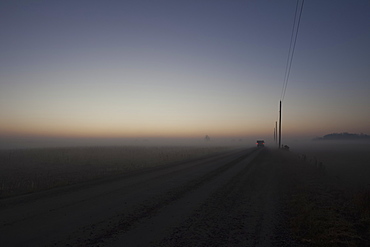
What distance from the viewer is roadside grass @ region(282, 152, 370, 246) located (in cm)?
513

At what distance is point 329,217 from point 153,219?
16.9ft

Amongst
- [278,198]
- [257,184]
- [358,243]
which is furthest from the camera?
[257,184]

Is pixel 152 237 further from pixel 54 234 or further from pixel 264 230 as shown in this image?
pixel 264 230

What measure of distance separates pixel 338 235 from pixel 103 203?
691 cm

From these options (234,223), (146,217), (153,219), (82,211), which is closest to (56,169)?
(82,211)

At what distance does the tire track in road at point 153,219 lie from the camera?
4918 millimetres

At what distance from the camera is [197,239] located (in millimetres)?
4969

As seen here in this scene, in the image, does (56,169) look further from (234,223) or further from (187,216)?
(234,223)

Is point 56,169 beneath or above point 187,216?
beneath

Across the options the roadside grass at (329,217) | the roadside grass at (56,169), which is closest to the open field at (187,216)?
the roadside grass at (329,217)

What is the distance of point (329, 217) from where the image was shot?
6629 mm

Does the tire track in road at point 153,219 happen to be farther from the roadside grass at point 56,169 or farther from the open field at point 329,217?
the roadside grass at point 56,169

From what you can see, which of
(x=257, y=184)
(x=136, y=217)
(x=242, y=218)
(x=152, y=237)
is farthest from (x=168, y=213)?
(x=257, y=184)

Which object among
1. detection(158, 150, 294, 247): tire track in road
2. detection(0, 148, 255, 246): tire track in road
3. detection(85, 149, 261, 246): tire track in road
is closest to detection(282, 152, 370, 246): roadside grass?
detection(158, 150, 294, 247): tire track in road
